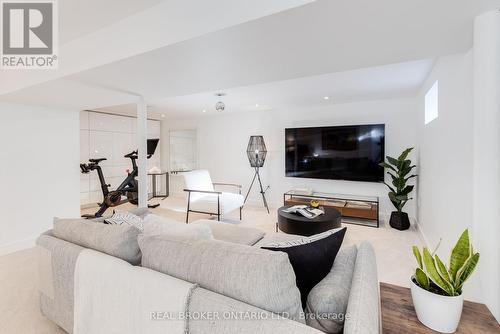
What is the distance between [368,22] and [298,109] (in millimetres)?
4023

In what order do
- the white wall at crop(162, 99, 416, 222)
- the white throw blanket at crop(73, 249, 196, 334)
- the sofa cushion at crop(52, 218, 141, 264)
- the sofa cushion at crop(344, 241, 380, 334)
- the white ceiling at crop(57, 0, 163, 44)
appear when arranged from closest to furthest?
the sofa cushion at crop(344, 241, 380, 334)
the white throw blanket at crop(73, 249, 196, 334)
the sofa cushion at crop(52, 218, 141, 264)
the white ceiling at crop(57, 0, 163, 44)
the white wall at crop(162, 99, 416, 222)

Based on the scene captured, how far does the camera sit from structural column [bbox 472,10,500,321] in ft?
3.59

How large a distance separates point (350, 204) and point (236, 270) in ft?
12.7

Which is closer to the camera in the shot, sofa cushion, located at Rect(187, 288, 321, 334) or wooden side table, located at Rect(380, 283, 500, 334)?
sofa cushion, located at Rect(187, 288, 321, 334)

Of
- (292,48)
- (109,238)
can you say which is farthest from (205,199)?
(292,48)

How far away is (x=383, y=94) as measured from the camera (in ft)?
13.0

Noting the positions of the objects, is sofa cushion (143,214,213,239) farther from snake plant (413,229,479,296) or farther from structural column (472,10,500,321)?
structural column (472,10,500,321)

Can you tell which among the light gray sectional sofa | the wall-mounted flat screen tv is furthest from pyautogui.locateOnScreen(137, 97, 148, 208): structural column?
the wall-mounted flat screen tv

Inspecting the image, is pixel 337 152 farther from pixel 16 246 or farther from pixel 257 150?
pixel 16 246

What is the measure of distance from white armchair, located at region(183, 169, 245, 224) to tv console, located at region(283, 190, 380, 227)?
119 cm

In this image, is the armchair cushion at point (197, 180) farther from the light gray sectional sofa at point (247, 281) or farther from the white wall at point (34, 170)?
the light gray sectional sofa at point (247, 281)

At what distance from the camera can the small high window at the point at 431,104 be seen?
2.63 m

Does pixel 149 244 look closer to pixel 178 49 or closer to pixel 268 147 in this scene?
pixel 178 49

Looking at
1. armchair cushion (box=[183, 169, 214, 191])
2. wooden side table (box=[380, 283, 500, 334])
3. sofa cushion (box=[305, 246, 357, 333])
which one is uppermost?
armchair cushion (box=[183, 169, 214, 191])
